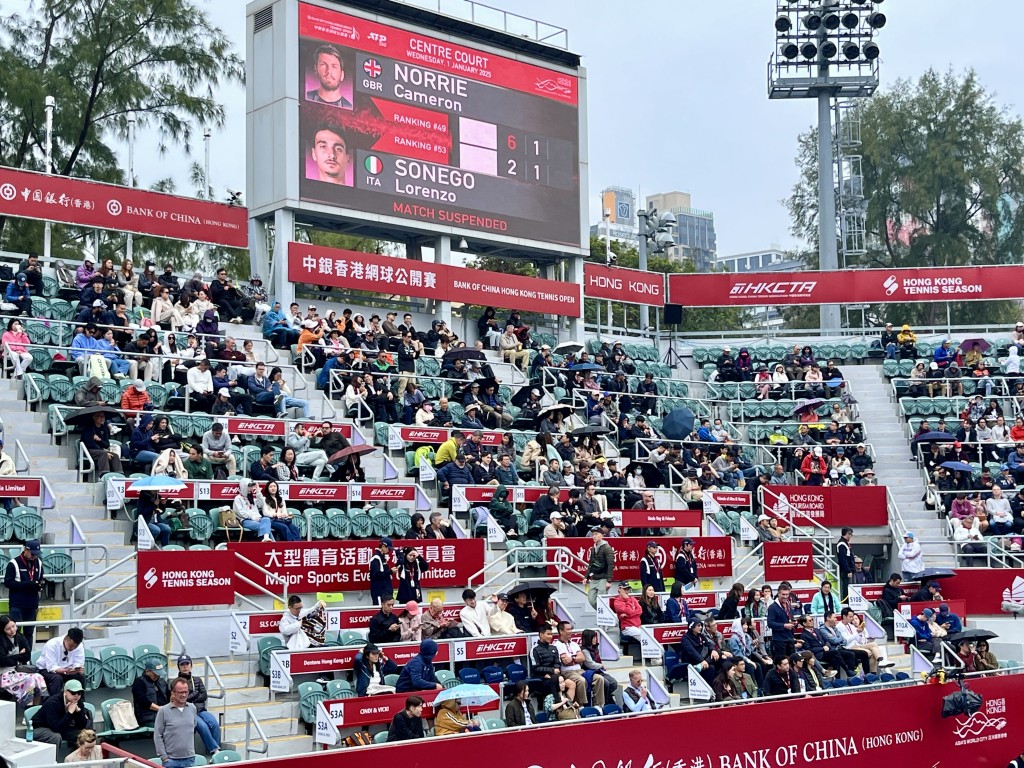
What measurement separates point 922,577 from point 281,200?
1480cm

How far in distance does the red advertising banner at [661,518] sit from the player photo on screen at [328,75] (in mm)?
11876

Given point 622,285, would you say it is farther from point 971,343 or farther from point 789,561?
point 789,561

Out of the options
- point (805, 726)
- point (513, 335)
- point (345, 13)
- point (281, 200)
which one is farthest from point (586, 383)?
point (805, 726)

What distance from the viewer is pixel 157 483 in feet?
63.0

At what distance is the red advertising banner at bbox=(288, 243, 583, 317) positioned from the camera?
31.2m

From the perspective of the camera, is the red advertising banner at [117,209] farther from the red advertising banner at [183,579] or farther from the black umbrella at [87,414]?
the red advertising banner at [183,579]

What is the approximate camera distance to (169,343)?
25.0 meters

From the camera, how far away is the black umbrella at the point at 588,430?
90.2 ft

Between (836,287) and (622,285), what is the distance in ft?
20.9

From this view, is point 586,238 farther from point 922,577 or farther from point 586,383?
point 922,577

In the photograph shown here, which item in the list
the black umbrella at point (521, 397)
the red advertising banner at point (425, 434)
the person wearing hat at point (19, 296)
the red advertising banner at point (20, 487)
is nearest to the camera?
the red advertising banner at point (20, 487)

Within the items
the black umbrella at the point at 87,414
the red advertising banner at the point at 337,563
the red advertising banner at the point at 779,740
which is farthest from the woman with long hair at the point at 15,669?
the black umbrella at the point at 87,414

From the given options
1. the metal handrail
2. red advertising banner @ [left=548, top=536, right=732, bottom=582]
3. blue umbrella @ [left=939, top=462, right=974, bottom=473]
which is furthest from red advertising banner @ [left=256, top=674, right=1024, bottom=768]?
blue umbrella @ [left=939, top=462, right=974, bottom=473]

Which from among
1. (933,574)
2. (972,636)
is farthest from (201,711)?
(933,574)
